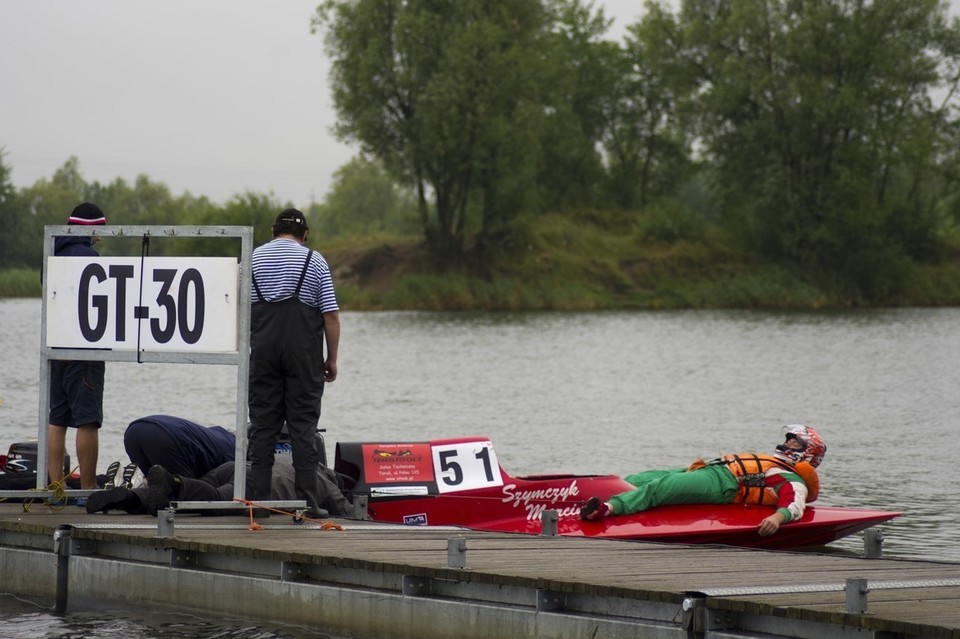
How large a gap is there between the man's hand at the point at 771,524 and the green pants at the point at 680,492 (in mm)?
503

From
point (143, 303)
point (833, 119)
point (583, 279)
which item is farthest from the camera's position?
point (583, 279)

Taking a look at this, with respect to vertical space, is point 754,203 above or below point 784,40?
below

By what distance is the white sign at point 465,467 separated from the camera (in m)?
11.3

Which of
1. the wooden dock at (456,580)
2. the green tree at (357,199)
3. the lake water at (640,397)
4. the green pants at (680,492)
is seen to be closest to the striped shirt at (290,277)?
the wooden dock at (456,580)

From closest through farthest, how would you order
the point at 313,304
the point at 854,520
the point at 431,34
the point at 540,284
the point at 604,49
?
the point at 313,304
the point at 854,520
the point at 431,34
the point at 540,284
the point at 604,49

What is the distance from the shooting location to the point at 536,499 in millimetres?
11547

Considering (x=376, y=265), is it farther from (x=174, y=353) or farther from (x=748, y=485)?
(x=174, y=353)

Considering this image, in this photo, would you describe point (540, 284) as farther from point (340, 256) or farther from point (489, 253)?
point (340, 256)

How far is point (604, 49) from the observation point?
81688mm


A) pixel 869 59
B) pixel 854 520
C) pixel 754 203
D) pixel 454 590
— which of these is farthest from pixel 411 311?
pixel 454 590

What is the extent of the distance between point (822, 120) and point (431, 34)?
58.9 feet

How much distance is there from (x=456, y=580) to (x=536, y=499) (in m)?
4.31

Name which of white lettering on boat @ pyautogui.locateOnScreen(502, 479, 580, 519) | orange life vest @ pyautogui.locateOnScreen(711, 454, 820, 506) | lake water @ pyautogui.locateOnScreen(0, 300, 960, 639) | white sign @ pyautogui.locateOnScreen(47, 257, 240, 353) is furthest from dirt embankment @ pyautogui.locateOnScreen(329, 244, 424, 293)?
white sign @ pyautogui.locateOnScreen(47, 257, 240, 353)

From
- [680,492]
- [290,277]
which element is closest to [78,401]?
[290,277]
